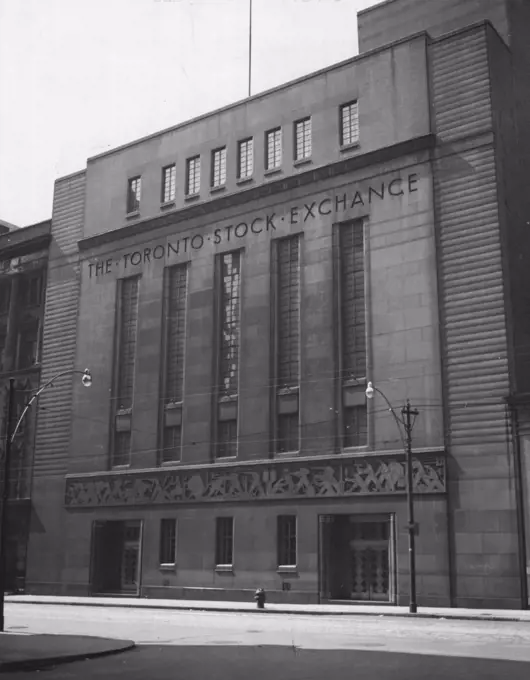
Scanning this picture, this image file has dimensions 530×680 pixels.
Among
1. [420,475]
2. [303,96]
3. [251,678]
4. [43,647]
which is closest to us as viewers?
[251,678]

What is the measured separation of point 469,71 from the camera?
41.3m

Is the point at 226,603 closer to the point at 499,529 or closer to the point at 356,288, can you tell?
the point at 499,529

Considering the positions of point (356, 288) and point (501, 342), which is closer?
point (501, 342)

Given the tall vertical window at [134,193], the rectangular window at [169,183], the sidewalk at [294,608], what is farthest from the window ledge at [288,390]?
the tall vertical window at [134,193]

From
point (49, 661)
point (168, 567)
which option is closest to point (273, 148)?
point (168, 567)

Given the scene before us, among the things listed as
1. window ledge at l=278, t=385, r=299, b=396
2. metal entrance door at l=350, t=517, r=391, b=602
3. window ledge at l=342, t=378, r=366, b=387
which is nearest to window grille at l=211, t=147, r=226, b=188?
window ledge at l=278, t=385, r=299, b=396

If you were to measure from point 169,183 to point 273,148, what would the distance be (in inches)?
311

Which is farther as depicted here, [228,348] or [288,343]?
[228,348]

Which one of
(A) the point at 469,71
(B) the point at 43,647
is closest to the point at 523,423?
(A) the point at 469,71

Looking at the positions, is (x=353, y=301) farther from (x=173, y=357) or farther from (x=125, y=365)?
(x=125, y=365)

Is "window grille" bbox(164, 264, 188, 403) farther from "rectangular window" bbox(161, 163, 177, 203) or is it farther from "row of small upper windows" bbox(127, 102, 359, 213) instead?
"row of small upper windows" bbox(127, 102, 359, 213)

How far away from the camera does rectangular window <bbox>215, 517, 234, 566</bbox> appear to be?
44.1 metres

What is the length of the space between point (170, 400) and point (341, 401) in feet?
37.9

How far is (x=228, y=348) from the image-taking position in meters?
47.2
